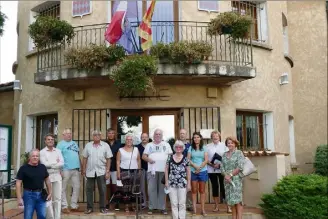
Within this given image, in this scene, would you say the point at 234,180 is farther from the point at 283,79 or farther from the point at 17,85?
the point at 17,85

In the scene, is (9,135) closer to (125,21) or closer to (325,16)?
(125,21)

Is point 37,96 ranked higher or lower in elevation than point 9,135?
higher

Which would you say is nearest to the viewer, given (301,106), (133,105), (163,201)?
(163,201)

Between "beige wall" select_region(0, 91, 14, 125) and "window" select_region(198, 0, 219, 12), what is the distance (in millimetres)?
7407

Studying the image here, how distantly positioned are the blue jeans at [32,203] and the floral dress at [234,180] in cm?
333

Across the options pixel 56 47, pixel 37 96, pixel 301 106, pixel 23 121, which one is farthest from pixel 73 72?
pixel 301 106

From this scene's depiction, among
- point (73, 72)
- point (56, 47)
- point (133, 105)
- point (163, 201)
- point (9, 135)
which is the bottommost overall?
point (163, 201)

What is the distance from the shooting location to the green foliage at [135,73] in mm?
8812

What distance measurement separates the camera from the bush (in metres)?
8.02

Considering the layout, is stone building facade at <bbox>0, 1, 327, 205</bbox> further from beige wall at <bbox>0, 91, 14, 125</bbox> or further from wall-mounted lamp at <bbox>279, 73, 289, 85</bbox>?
beige wall at <bbox>0, 91, 14, 125</bbox>

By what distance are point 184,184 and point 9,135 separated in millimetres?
4057

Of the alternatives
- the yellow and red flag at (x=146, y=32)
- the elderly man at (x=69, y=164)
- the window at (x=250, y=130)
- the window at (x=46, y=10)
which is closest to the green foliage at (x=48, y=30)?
the window at (x=46, y=10)

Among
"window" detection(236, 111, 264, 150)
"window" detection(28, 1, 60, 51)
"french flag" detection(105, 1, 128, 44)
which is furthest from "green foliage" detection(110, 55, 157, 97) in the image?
"window" detection(28, 1, 60, 51)

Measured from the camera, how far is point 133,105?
33.7 feet
